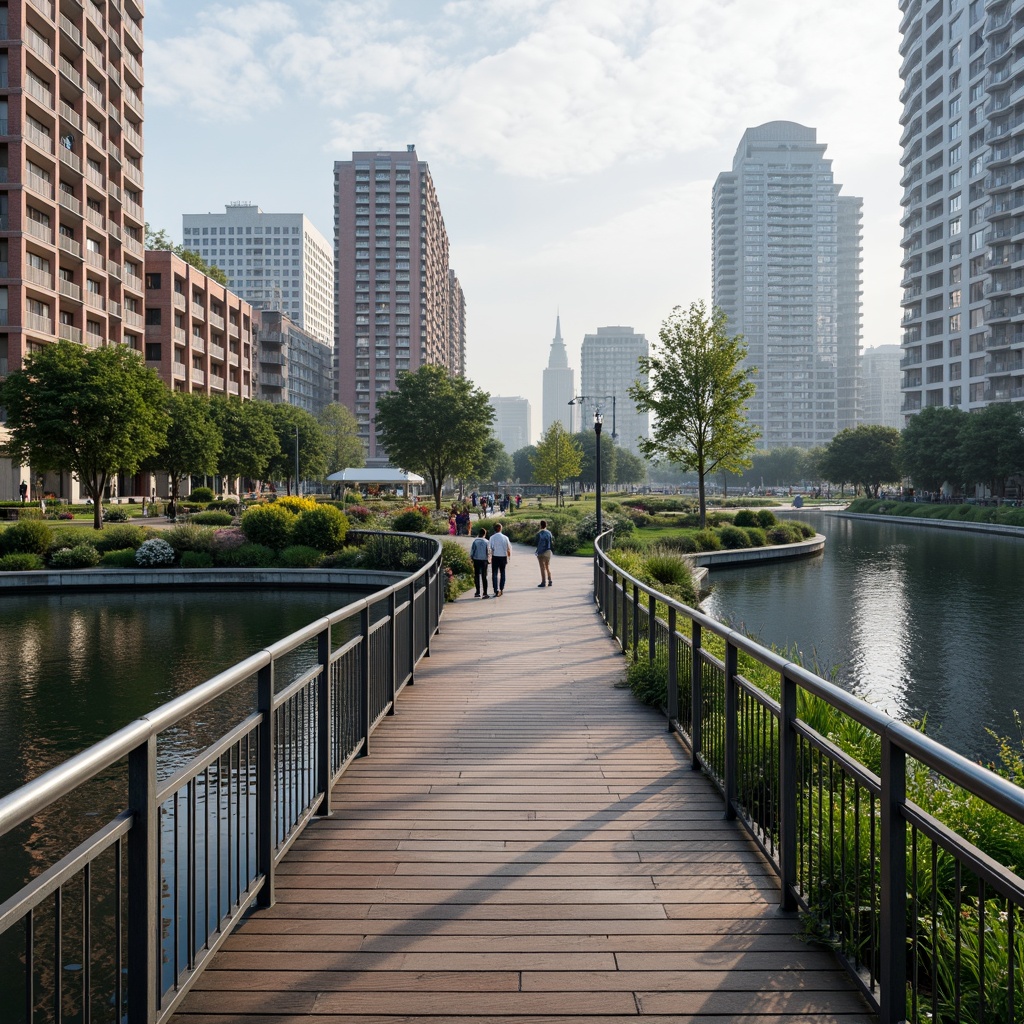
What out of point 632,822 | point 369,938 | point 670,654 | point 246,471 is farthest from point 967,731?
point 246,471

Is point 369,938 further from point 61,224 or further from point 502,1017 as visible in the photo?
point 61,224

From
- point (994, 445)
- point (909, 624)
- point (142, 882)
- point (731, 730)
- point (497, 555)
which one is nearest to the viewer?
point (142, 882)

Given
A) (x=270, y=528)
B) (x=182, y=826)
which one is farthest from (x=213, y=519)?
(x=182, y=826)

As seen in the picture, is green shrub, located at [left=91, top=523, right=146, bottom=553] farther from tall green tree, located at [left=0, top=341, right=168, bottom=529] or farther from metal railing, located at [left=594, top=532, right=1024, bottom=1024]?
metal railing, located at [left=594, top=532, right=1024, bottom=1024]

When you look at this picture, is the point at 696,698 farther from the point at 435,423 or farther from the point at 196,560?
the point at 435,423

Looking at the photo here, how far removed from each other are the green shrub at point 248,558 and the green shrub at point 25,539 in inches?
232

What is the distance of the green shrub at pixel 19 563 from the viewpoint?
94.3 ft

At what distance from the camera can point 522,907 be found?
4.37 meters

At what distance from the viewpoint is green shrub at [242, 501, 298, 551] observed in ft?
102

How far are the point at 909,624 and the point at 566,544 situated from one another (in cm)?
1441

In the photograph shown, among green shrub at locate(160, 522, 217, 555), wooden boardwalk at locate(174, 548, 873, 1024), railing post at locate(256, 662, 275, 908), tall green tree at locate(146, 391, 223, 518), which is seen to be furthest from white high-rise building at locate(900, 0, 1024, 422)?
railing post at locate(256, 662, 275, 908)

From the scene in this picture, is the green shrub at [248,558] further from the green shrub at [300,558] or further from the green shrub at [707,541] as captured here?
the green shrub at [707,541]

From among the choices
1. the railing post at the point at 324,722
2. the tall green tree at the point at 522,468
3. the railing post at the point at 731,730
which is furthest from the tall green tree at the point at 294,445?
the tall green tree at the point at 522,468

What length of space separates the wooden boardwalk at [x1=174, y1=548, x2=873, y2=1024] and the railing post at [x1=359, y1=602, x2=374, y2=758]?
0.92 ft
